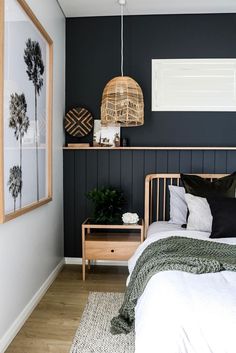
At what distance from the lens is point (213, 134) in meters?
3.32

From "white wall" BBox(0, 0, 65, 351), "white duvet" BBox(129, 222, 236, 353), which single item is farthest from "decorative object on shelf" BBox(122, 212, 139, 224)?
"white duvet" BBox(129, 222, 236, 353)

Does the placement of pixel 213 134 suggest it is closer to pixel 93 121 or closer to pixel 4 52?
pixel 93 121

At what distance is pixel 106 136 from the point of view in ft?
11.0

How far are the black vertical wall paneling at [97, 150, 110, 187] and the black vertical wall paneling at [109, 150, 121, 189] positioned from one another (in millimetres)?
33

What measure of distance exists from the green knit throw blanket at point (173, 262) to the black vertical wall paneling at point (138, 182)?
122 centimetres

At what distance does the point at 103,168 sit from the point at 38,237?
114 cm

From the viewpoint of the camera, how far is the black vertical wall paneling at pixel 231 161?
3.27 meters

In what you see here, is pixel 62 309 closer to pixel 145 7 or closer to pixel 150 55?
pixel 150 55

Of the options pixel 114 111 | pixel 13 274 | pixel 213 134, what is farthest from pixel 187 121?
pixel 13 274

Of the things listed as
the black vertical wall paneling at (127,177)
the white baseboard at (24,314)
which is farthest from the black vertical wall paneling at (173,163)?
the white baseboard at (24,314)

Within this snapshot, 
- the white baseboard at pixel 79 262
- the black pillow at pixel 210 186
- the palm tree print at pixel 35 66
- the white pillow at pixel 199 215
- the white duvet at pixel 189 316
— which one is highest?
the palm tree print at pixel 35 66

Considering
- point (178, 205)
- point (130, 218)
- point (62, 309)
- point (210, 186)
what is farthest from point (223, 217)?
point (62, 309)

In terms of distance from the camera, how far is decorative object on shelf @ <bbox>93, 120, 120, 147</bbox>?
3.33 m

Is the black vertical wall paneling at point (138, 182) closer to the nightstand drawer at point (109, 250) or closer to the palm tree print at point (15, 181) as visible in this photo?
the nightstand drawer at point (109, 250)
